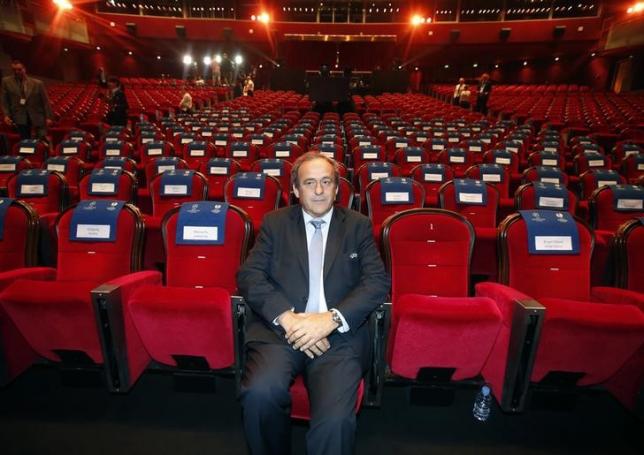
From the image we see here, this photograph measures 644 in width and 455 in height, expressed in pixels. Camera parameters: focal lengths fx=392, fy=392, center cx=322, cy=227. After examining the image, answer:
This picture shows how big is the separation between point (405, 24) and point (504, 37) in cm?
503

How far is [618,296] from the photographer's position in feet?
5.99

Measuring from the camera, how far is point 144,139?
5977 millimetres

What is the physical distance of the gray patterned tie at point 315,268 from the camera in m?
1.70

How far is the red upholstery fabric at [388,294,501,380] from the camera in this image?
57.8 inches

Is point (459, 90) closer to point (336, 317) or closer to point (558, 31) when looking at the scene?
point (558, 31)

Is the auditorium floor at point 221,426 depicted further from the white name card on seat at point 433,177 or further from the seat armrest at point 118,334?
the white name card on seat at point 433,177

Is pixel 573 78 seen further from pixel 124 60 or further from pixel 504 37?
pixel 124 60

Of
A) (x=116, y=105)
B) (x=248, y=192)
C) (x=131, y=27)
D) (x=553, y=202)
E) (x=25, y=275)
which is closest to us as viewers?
(x=25, y=275)

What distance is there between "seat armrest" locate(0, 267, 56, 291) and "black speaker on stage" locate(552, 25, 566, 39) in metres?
22.8

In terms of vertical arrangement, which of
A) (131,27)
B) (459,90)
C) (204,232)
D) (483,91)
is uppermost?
(131,27)

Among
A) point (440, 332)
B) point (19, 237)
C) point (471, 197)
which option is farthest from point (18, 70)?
point (440, 332)

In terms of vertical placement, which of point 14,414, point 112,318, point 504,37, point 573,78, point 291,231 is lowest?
point 14,414

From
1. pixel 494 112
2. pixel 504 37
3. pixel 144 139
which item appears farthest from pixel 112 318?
pixel 504 37

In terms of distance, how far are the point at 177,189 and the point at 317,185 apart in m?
1.93
